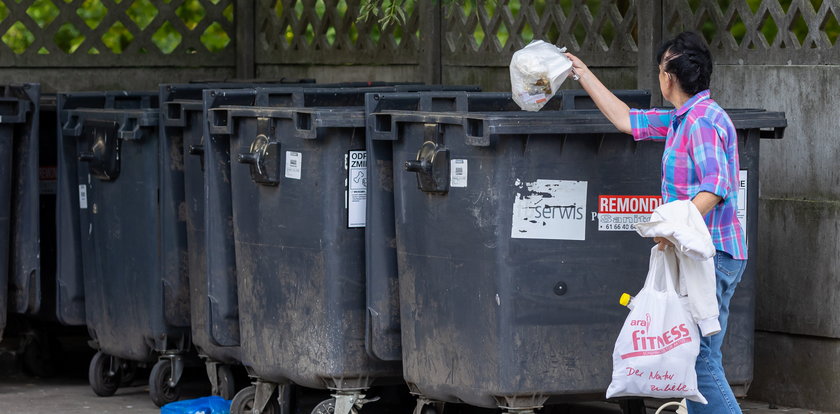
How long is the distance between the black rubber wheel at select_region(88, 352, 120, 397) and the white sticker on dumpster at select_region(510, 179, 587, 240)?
10.4 ft

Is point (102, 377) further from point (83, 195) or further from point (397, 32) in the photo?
point (397, 32)

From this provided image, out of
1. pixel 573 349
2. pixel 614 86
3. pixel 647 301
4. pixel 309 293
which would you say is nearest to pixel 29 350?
pixel 309 293

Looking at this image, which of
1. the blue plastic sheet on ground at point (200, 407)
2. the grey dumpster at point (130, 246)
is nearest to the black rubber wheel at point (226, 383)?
the blue plastic sheet on ground at point (200, 407)

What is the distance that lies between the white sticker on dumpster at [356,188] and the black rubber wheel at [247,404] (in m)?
1.02

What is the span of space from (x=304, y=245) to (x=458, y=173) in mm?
915

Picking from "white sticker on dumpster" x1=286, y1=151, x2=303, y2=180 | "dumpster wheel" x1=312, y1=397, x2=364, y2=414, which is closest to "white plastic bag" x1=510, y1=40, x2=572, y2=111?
"white sticker on dumpster" x1=286, y1=151, x2=303, y2=180

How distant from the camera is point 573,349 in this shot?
5.81 metres

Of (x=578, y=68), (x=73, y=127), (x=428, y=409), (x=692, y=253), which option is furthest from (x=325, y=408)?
(x=73, y=127)

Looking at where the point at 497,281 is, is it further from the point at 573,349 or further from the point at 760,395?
the point at 760,395

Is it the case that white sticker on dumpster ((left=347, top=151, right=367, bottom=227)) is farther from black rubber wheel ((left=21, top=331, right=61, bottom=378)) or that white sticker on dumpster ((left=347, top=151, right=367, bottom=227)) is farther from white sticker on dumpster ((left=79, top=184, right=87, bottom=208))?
black rubber wheel ((left=21, top=331, right=61, bottom=378))

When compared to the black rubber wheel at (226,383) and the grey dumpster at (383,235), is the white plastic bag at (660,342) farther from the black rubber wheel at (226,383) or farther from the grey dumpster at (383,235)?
the black rubber wheel at (226,383)

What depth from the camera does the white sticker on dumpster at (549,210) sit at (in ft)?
18.6

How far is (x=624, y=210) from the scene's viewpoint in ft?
19.1

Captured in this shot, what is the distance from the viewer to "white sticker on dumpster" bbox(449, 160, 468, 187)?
228 inches
